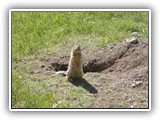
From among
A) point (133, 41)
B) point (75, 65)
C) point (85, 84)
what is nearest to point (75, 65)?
point (75, 65)

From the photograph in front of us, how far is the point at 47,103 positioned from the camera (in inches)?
188

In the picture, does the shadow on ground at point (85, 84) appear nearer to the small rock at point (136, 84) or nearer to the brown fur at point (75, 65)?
the brown fur at point (75, 65)

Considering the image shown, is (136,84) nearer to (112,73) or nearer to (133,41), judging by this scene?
(112,73)

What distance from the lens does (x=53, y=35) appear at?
5465 mm

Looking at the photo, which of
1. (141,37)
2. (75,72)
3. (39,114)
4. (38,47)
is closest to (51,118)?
(39,114)

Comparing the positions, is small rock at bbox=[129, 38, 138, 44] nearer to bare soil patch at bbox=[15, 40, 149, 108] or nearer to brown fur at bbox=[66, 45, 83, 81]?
bare soil patch at bbox=[15, 40, 149, 108]

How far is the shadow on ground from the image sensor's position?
16.4 feet

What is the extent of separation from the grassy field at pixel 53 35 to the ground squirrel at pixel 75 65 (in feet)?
0.58

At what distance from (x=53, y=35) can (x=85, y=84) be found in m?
0.64

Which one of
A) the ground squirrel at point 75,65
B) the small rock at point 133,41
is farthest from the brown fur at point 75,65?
the small rock at point 133,41

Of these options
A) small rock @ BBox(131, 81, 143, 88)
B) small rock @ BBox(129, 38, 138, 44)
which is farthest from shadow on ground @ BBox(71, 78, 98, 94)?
small rock @ BBox(129, 38, 138, 44)
